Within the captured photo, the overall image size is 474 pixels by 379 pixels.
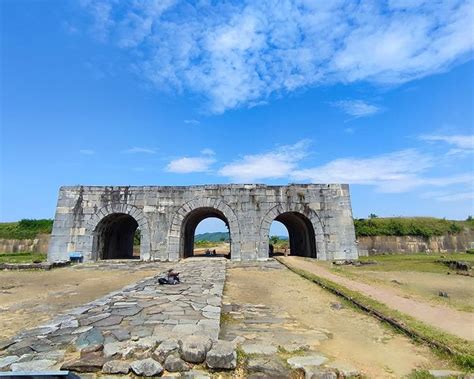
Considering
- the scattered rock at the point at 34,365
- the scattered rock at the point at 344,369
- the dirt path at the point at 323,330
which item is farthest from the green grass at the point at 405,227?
the scattered rock at the point at 34,365

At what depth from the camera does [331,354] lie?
378 cm

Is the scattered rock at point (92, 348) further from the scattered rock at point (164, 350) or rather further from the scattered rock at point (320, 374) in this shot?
the scattered rock at point (320, 374)

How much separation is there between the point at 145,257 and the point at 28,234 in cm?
1348

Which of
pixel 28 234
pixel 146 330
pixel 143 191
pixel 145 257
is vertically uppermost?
pixel 143 191

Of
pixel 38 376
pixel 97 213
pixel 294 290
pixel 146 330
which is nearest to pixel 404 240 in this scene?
pixel 294 290

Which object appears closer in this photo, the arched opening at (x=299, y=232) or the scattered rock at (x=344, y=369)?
the scattered rock at (x=344, y=369)

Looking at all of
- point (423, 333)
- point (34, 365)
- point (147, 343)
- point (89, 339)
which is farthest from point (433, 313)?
point (34, 365)

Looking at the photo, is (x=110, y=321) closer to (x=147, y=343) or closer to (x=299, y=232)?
(x=147, y=343)

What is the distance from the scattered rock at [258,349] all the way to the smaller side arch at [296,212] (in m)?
12.0

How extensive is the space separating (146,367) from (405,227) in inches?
870

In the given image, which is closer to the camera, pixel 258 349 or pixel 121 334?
pixel 258 349

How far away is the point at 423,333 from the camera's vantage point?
14.0 ft

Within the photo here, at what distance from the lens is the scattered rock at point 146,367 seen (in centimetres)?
307

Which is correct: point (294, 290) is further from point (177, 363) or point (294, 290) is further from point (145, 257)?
point (145, 257)
